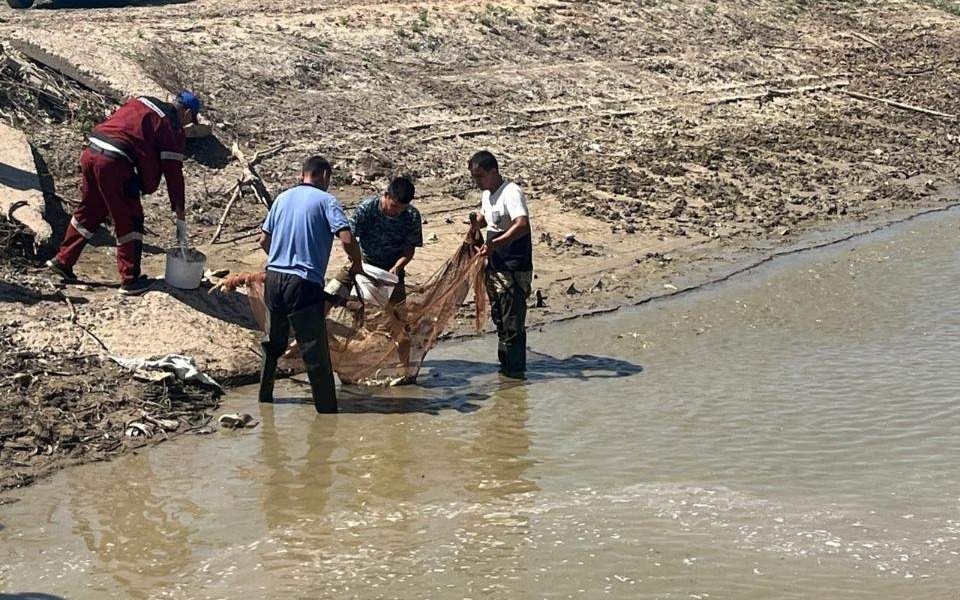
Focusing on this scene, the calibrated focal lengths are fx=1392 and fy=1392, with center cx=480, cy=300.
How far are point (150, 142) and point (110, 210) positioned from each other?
0.55 m

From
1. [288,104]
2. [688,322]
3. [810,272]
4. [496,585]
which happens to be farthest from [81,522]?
[288,104]

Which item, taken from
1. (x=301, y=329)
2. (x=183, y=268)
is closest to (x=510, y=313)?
(x=301, y=329)

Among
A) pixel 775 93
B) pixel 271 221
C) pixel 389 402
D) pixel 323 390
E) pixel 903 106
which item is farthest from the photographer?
pixel 903 106

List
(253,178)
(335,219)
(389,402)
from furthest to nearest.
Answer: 1. (253,178)
2. (389,402)
3. (335,219)

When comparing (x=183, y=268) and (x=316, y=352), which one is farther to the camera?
(x=183, y=268)

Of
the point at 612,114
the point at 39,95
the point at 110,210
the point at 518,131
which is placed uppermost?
the point at 39,95

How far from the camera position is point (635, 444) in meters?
8.40

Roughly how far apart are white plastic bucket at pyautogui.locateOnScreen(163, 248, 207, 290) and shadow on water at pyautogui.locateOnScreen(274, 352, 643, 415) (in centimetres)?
108

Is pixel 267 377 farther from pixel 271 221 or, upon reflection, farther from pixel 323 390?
pixel 271 221

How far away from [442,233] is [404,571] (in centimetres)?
640

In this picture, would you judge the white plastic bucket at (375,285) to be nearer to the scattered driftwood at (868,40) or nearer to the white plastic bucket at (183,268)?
the white plastic bucket at (183,268)

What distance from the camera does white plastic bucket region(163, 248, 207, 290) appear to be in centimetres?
962

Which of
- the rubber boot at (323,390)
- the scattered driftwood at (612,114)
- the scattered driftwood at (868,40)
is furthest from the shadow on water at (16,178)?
the scattered driftwood at (868,40)

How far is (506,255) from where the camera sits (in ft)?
30.5
